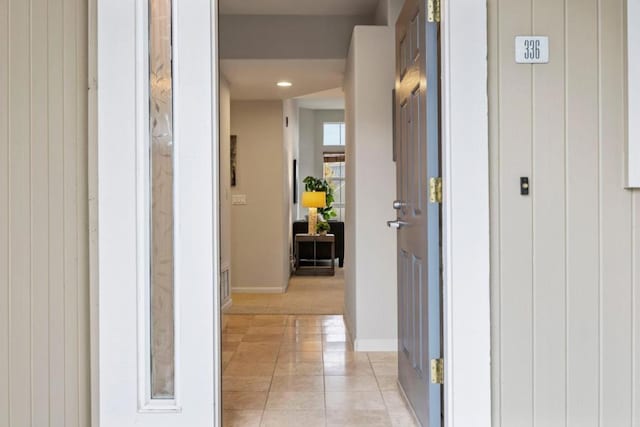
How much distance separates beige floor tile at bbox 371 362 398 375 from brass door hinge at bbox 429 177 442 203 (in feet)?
4.89

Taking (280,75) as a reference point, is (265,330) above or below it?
below

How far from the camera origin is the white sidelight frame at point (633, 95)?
73.4 inches

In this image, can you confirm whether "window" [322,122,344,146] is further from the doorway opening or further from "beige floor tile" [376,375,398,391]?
"beige floor tile" [376,375,398,391]

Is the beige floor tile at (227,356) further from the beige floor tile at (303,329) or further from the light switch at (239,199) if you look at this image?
the light switch at (239,199)

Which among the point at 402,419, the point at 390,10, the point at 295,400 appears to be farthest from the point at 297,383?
the point at 390,10

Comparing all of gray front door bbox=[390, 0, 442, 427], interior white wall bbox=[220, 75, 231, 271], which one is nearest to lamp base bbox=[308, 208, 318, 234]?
interior white wall bbox=[220, 75, 231, 271]

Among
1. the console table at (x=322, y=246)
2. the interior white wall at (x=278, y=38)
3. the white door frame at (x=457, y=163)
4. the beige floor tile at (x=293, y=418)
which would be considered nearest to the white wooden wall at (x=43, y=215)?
the white door frame at (x=457, y=163)

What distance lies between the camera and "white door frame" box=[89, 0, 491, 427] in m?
1.91

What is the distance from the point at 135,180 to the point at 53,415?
0.90 m

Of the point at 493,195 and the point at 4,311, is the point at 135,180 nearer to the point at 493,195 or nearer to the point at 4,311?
the point at 4,311

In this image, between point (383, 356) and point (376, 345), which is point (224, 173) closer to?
point (376, 345)

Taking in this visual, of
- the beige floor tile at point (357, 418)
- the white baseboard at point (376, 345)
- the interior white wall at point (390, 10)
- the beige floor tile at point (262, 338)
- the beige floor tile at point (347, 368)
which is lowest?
the beige floor tile at point (262, 338)

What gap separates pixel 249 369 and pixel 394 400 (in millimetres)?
990

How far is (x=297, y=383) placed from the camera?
296 centimetres
